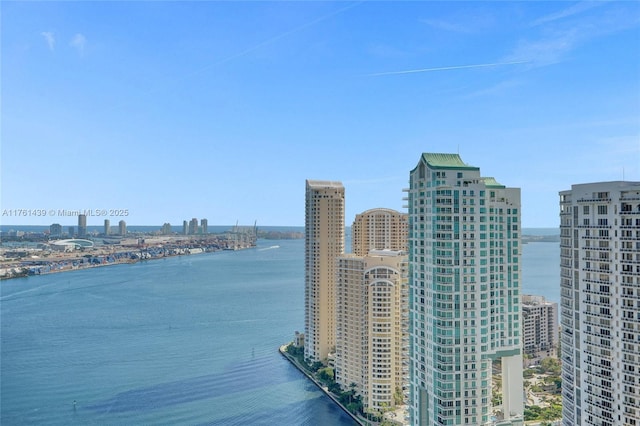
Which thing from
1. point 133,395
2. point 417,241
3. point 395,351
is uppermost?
point 417,241

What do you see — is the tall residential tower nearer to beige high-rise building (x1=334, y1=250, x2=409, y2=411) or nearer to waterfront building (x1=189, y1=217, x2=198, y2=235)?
beige high-rise building (x1=334, y1=250, x2=409, y2=411)

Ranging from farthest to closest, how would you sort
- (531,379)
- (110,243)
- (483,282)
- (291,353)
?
(110,243), (291,353), (531,379), (483,282)

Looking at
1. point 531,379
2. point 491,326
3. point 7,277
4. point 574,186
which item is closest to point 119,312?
point 7,277

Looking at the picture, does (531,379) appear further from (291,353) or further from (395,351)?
(291,353)

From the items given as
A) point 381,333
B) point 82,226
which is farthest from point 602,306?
point 82,226

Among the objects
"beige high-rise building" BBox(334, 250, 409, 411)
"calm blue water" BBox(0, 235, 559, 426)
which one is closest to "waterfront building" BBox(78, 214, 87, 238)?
"calm blue water" BBox(0, 235, 559, 426)

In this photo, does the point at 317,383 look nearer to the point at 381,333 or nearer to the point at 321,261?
the point at 381,333
